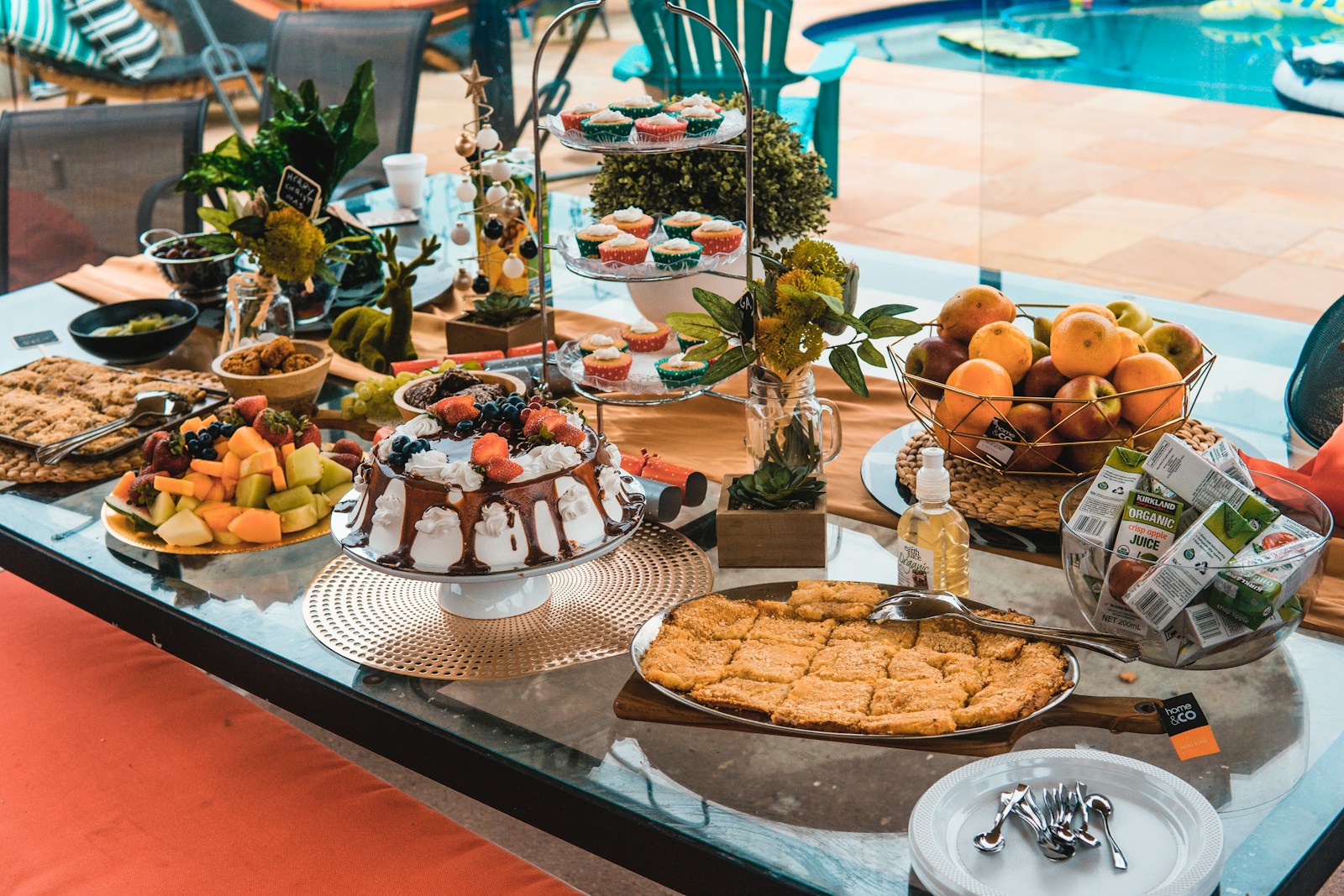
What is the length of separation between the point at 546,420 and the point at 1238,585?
66 centimetres

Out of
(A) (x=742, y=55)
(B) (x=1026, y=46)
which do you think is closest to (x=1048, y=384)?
(A) (x=742, y=55)

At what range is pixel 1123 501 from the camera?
1.12 m

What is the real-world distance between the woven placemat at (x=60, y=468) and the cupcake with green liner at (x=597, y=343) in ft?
2.03

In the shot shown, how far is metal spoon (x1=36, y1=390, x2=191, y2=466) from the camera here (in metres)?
1.62

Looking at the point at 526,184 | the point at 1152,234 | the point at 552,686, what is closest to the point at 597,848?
the point at 552,686

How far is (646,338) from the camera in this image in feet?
5.38

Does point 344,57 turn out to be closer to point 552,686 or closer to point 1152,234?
point 552,686

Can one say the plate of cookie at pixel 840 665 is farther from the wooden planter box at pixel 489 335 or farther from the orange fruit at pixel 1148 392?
the wooden planter box at pixel 489 335

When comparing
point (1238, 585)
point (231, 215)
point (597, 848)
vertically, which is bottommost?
point (597, 848)

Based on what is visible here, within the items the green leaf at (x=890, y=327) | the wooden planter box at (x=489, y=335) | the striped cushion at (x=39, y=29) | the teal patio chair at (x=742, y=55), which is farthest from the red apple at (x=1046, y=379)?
the striped cushion at (x=39, y=29)

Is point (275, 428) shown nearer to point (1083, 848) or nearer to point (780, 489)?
point (780, 489)

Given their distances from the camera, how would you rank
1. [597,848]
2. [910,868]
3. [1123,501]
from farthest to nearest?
[1123,501] → [597,848] → [910,868]

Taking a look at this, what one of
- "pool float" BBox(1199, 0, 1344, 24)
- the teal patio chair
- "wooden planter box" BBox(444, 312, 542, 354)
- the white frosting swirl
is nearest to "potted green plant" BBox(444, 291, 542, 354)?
"wooden planter box" BBox(444, 312, 542, 354)

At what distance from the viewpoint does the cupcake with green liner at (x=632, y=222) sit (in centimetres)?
168
